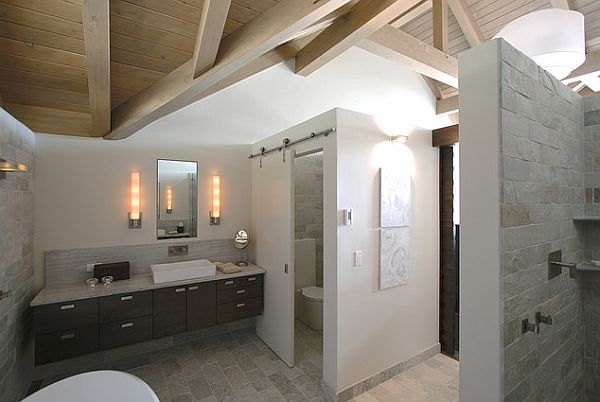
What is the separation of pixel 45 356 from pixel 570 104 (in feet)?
13.9

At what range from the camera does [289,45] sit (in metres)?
3.44

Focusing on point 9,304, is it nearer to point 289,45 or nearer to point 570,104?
point 289,45

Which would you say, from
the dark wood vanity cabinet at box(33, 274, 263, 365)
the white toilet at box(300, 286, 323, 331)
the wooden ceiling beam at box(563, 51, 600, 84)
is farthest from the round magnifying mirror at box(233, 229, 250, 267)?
the wooden ceiling beam at box(563, 51, 600, 84)

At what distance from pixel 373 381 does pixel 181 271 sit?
6.90 feet

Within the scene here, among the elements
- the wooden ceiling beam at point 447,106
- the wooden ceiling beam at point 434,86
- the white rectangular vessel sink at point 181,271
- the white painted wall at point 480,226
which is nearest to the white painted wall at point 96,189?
the white rectangular vessel sink at point 181,271

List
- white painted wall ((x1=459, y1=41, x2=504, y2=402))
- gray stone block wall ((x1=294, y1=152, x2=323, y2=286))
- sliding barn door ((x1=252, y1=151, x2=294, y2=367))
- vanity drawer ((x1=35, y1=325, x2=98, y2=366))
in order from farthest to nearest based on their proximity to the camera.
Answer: gray stone block wall ((x1=294, y1=152, x2=323, y2=286)), sliding barn door ((x1=252, y1=151, x2=294, y2=367)), vanity drawer ((x1=35, y1=325, x2=98, y2=366)), white painted wall ((x1=459, y1=41, x2=504, y2=402))

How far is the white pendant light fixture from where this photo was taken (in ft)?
5.83

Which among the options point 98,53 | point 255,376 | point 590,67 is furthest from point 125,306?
point 590,67

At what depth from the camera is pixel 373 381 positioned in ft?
8.57

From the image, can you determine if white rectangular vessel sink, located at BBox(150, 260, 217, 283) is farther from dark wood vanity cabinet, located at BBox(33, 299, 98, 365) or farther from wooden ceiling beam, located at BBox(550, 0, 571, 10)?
wooden ceiling beam, located at BBox(550, 0, 571, 10)

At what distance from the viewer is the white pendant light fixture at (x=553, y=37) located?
1.78m

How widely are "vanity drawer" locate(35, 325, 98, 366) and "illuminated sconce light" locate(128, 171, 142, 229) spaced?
1053 mm

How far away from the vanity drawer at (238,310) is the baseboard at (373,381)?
1.15m

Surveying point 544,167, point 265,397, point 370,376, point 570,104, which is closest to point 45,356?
point 265,397
